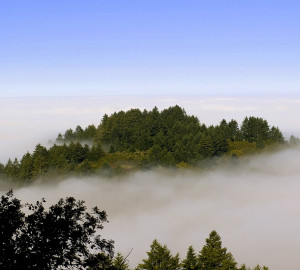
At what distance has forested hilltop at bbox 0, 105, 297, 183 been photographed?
369 ft

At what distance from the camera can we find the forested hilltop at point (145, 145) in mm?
112562

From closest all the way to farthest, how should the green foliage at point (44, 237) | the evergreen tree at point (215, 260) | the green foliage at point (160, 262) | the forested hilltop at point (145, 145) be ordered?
the green foliage at point (44, 237) → the evergreen tree at point (215, 260) → the green foliage at point (160, 262) → the forested hilltop at point (145, 145)

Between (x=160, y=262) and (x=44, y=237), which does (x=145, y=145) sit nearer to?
(x=160, y=262)

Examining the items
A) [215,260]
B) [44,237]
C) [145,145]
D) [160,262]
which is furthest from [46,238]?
[145,145]

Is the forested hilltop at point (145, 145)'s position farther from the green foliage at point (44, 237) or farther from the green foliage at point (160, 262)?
the green foliage at point (44, 237)

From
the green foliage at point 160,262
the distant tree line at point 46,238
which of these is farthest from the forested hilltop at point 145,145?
the distant tree line at point 46,238

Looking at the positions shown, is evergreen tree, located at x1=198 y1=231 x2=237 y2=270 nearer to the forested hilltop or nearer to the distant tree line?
the distant tree line

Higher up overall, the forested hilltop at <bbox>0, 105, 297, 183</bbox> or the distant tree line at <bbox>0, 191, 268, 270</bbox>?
the distant tree line at <bbox>0, 191, 268, 270</bbox>

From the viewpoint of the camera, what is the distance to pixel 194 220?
325 ft

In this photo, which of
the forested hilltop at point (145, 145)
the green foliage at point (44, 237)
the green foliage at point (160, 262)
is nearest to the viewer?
the green foliage at point (44, 237)

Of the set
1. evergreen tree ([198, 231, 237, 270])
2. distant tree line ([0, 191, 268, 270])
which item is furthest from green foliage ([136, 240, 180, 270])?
distant tree line ([0, 191, 268, 270])

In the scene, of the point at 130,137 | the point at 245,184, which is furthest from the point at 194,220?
the point at 130,137

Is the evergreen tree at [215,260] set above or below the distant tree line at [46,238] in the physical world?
below

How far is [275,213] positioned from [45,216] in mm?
106367
